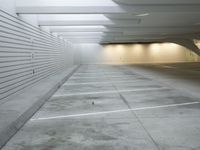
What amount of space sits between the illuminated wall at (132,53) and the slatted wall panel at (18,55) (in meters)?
25.5

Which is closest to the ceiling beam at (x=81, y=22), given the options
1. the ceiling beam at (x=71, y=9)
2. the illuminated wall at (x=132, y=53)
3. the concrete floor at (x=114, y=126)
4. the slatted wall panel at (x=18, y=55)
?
the slatted wall panel at (x=18, y=55)

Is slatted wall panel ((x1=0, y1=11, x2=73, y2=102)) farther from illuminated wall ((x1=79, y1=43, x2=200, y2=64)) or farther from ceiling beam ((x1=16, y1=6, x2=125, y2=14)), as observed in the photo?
illuminated wall ((x1=79, y1=43, x2=200, y2=64))

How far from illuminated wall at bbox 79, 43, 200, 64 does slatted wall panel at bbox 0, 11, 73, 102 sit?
25.5 metres

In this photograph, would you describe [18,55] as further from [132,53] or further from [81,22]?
[132,53]

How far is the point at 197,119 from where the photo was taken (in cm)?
593

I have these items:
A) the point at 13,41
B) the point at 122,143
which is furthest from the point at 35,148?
the point at 13,41

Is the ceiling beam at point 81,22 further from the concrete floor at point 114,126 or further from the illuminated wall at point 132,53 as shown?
the illuminated wall at point 132,53

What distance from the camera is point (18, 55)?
9438 mm

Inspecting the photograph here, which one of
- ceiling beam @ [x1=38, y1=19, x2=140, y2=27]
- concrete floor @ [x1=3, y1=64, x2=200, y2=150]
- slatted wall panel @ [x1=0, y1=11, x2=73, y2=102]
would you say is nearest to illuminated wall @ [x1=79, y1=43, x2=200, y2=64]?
ceiling beam @ [x1=38, y1=19, x2=140, y2=27]

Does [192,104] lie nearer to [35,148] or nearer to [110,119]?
[110,119]

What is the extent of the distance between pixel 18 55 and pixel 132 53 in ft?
107

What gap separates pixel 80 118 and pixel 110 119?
62 centimetres

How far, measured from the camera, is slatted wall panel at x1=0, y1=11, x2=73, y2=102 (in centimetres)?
791

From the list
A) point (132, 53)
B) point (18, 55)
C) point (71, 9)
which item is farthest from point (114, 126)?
point (132, 53)
